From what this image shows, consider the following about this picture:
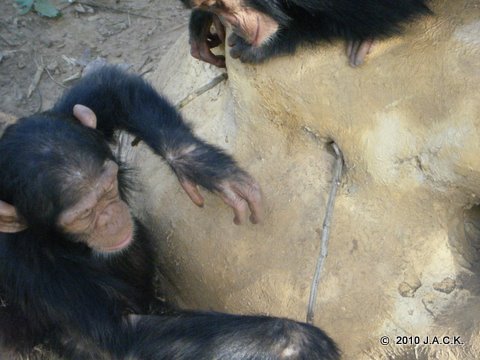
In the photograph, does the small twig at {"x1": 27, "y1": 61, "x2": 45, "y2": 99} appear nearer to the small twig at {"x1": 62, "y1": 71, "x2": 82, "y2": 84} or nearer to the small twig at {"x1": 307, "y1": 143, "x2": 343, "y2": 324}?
the small twig at {"x1": 62, "y1": 71, "x2": 82, "y2": 84}

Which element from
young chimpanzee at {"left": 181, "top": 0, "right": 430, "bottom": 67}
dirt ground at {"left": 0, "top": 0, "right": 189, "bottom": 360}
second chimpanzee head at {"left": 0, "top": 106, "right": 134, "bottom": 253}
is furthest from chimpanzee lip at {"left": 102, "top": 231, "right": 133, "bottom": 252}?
dirt ground at {"left": 0, "top": 0, "right": 189, "bottom": 360}

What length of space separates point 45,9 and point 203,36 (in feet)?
11.3

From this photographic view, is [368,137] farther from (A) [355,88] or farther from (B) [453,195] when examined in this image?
(B) [453,195]

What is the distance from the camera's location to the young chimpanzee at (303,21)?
3625 millimetres

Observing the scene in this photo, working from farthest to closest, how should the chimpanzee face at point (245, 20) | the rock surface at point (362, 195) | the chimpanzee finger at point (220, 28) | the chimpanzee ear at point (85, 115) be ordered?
the chimpanzee finger at point (220, 28)
the chimpanzee ear at point (85, 115)
the chimpanzee face at point (245, 20)
the rock surface at point (362, 195)

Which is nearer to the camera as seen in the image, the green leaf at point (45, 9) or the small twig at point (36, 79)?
the small twig at point (36, 79)

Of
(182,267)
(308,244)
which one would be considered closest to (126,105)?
(182,267)

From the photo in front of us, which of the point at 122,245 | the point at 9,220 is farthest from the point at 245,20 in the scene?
the point at 9,220

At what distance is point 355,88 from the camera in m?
3.73

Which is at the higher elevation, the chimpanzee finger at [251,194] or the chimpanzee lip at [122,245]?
the chimpanzee finger at [251,194]

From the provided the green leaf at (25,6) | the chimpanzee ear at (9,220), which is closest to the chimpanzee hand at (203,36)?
the chimpanzee ear at (9,220)

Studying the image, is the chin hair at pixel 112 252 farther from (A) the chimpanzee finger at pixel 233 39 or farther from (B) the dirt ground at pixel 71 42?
(B) the dirt ground at pixel 71 42

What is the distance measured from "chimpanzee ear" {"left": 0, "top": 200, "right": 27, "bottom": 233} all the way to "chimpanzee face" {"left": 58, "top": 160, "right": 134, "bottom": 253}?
207 mm

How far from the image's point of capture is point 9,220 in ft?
12.1
